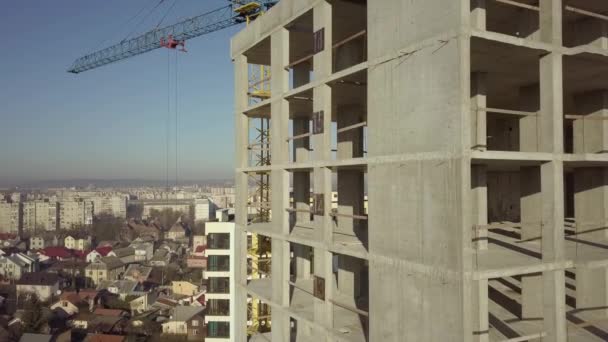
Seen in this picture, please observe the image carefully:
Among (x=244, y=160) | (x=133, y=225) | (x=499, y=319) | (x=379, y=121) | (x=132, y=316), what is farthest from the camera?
(x=133, y=225)

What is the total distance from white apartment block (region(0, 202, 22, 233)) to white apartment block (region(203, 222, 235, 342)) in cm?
14613

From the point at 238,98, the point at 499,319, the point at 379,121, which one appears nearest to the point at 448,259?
the point at 379,121

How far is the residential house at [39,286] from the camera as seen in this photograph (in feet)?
232

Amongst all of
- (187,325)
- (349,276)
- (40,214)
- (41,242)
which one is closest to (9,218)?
(40,214)

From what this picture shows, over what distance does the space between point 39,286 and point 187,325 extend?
31.5 meters

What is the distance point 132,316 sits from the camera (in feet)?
201

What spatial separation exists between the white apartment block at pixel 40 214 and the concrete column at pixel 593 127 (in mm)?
Answer: 173018

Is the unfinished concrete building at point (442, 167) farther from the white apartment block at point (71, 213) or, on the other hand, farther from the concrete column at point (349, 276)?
the white apartment block at point (71, 213)

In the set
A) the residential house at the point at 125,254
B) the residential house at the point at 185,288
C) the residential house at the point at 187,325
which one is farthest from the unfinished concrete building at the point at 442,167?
the residential house at the point at 125,254

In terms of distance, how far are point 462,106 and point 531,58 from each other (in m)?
2.86

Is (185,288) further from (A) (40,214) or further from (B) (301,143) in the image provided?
(A) (40,214)

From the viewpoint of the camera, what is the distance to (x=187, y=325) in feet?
181

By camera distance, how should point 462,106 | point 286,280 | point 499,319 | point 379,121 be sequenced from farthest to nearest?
1. point 286,280
2. point 499,319
3. point 379,121
4. point 462,106

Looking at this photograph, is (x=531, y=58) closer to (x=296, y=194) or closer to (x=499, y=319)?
(x=499, y=319)
